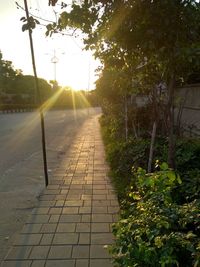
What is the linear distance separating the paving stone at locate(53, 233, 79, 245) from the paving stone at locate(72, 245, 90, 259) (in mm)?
161

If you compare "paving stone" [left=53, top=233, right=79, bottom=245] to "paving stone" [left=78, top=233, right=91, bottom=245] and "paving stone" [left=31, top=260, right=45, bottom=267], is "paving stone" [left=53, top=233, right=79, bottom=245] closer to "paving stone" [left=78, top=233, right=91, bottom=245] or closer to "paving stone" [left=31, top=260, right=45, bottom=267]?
"paving stone" [left=78, top=233, right=91, bottom=245]

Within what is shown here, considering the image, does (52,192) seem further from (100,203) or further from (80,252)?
(80,252)

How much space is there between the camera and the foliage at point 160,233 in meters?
2.66

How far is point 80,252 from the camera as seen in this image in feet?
14.2

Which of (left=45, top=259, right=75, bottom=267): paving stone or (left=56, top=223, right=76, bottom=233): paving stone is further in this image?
(left=56, top=223, right=76, bottom=233): paving stone

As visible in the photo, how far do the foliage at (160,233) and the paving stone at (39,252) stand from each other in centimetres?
123

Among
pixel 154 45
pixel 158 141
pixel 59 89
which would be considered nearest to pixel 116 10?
pixel 154 45

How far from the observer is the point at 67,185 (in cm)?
780

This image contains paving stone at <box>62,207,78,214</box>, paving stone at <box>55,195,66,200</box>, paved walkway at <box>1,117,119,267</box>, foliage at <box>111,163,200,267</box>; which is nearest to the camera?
foliage at <box>111,163,200,267</box>

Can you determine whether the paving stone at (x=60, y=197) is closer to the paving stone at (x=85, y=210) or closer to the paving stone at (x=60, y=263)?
the paving stone at (x=85, y=210)

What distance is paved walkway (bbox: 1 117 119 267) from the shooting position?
4180 millimetres

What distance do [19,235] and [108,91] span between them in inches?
465

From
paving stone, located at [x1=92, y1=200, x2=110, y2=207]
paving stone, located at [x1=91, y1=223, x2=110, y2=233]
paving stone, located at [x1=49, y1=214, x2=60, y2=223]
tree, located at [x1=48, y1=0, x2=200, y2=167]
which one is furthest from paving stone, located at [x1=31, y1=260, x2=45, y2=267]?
tree, located at [x1=48, y1=0, x2=200, y2=167]

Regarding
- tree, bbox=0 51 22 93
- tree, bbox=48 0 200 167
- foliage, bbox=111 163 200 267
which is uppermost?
tree, bbox=48 0 200 167
